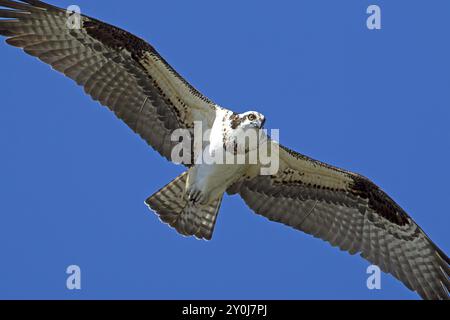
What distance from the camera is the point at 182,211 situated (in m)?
16.5

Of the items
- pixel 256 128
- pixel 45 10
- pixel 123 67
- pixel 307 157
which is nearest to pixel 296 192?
pixel 307 157

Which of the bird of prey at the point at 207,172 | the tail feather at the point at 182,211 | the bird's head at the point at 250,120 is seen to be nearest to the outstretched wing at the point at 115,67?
the bird of prey at the point at 207,172

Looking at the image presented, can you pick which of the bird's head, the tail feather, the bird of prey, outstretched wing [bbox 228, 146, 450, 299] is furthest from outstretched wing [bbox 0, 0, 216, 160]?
outstretched wing [bbox 228, 146, 450, 299]

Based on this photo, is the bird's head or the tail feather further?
the tail feather

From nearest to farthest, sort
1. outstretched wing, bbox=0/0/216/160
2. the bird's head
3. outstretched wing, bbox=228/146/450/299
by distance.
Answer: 1. the bird's head
2. outstretched wing, bbox=0/0/216/160
3. outstretched wing, bbox=228/146/450/299

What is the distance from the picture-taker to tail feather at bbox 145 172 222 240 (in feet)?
54.0

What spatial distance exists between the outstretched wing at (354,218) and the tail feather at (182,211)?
2.23 feet

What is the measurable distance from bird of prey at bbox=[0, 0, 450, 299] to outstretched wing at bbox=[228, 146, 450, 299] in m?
0.01

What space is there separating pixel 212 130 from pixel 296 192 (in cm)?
184

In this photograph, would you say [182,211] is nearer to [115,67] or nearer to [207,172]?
[207,172]

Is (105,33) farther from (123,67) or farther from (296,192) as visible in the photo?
(296,192)

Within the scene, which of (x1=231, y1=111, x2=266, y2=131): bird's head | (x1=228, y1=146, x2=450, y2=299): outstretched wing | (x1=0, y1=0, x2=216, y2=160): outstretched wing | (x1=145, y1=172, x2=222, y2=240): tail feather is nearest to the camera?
(x1=231, y1=111, x2=266, y2=131): bird's head

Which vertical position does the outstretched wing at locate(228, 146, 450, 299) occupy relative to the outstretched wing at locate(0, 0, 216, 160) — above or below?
below

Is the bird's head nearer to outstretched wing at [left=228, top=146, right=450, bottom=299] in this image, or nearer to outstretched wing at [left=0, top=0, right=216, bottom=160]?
outstretched wing at [left=0, top=0, right=216, bottom=160]
